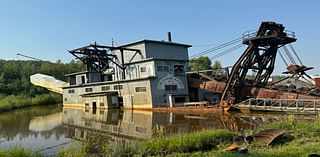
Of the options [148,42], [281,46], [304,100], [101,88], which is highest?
[148,42]

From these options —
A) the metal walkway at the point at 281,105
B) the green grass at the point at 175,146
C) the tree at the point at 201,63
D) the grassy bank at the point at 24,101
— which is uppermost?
the tree at the point at 201,63

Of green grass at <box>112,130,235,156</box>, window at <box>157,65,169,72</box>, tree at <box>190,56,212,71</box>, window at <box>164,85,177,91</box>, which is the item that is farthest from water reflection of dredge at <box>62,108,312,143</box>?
tree at <box>190,56,212,71</box>

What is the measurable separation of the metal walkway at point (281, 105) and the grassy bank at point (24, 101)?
100 feet

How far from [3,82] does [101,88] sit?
30912mm

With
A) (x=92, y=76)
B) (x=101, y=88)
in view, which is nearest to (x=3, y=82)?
(x=92, y=76)

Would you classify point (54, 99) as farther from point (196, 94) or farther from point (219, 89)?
point (219, 89)

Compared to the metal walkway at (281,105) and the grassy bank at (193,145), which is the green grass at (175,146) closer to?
the grassy bank at (193,145)

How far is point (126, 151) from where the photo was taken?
9.86 meters

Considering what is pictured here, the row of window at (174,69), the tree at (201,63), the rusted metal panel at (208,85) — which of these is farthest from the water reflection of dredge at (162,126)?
the tree at (201,63)

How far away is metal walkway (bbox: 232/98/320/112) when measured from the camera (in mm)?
20688

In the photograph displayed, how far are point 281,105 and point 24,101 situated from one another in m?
37.9

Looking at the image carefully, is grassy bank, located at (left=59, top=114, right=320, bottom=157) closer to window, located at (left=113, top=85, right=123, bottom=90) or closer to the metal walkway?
the metal walkway

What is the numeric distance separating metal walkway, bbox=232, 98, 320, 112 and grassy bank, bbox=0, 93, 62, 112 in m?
30.5

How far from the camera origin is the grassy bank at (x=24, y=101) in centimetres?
4214
